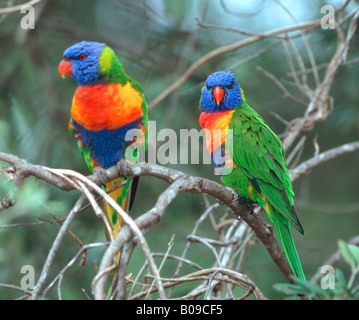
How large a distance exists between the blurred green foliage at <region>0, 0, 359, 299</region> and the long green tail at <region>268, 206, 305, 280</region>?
3.86 ft

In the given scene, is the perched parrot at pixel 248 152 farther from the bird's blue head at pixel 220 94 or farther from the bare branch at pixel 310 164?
the bare branch at pixel 310 164

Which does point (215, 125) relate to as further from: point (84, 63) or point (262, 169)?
point (84, 63)

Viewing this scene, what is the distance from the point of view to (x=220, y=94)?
2.27 metres

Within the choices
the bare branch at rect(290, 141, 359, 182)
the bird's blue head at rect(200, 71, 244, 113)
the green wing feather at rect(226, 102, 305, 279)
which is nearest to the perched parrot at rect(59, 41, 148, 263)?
the bird's blue head at rect(200, 71, 244, 113)

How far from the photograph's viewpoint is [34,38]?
3760 millimetres

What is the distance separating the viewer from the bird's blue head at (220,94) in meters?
2.28

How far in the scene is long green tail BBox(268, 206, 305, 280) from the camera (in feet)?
6.46

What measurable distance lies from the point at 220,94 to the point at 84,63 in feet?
2.35

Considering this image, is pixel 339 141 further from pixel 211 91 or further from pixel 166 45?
pixel 211 91

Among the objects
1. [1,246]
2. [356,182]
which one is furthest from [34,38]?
[356,182]
